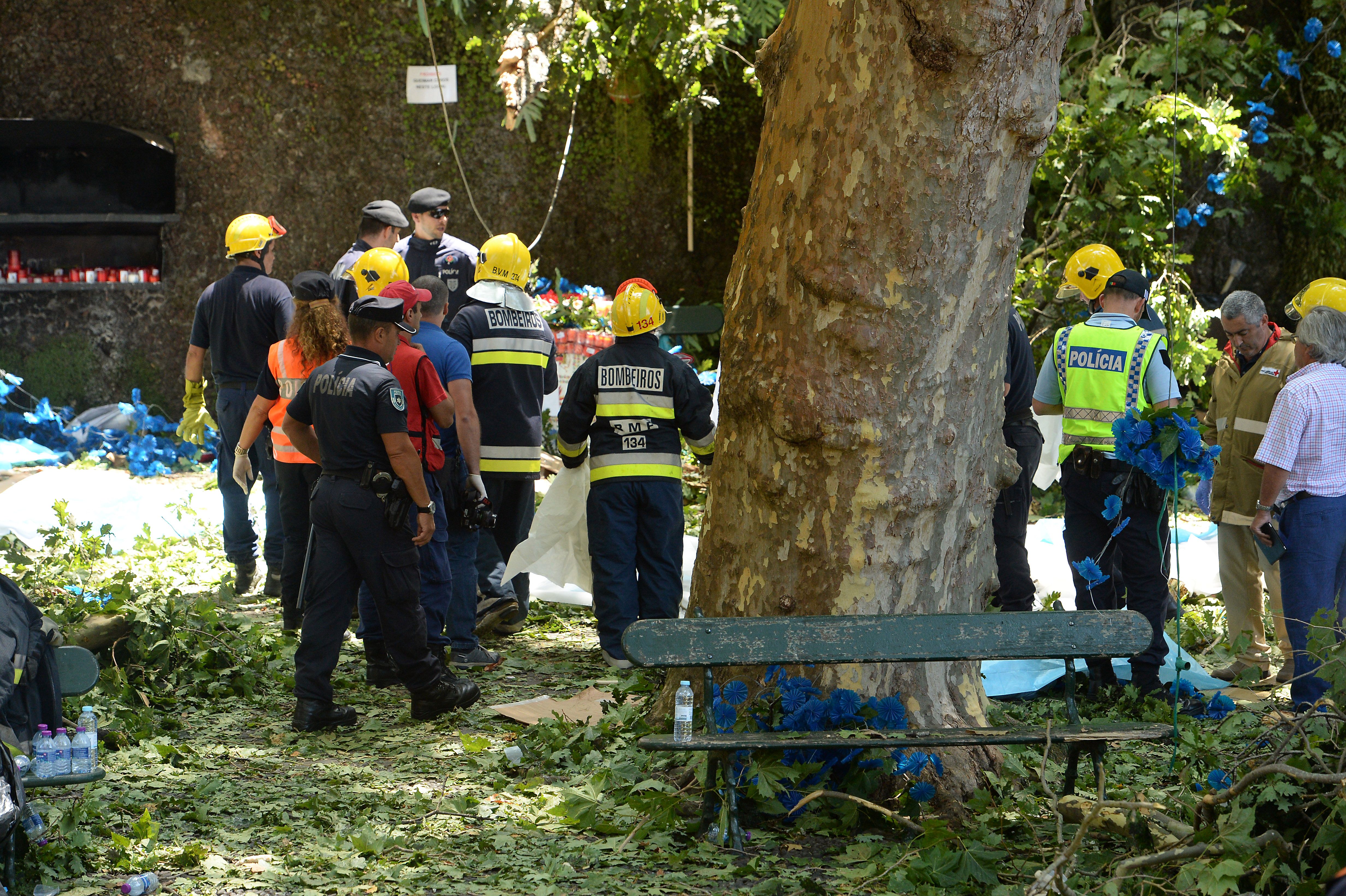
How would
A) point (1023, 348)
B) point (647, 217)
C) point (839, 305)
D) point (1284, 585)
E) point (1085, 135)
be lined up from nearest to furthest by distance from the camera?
1. point (839, 305)
2. point (1284, 585)
3. point (1023, 348)
4. point (1085, 135)
5. point (647, 217)

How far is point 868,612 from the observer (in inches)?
160

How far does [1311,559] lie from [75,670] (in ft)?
14.7

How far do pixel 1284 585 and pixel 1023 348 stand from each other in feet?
5.78

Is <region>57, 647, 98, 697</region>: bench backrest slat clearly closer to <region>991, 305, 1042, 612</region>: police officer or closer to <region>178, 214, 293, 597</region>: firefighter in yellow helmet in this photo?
<region>178, 214, 293, 597</region>: firefighter in yellow helmet

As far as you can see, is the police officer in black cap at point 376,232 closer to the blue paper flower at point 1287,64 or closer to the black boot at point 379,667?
the black boot at point 379,667

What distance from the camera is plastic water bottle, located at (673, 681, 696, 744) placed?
11.9ft

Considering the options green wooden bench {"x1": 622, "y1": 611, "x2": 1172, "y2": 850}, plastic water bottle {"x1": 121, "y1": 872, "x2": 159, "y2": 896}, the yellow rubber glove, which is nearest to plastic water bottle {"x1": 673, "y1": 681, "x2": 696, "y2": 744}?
green wooden bench {"x1": 622, "y1": 611, "x2": 1172, "y2": 850}

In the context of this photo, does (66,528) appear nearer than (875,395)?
No

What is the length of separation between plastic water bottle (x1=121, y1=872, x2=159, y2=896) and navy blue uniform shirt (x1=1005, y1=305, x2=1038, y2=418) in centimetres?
435

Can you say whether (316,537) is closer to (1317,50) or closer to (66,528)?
(66,528)

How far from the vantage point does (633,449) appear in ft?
18.7

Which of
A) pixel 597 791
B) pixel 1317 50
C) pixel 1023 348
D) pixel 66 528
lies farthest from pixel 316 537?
pixel 1317 50

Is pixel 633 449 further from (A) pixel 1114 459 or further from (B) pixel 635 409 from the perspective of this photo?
(A) pixel 1114 459

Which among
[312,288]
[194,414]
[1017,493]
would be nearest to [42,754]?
[312,288]
